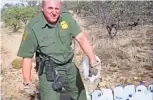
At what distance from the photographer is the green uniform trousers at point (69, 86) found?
11.6 feet

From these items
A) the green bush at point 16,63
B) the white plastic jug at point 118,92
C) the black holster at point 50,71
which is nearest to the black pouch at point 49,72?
the black holster at point 50,71

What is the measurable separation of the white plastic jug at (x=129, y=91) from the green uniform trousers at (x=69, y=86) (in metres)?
1.03

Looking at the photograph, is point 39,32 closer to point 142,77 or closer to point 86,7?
point 142,77

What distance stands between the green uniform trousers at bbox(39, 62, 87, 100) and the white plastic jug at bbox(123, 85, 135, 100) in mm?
1031

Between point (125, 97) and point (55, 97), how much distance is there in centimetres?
146

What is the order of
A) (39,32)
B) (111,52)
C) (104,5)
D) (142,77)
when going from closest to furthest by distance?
(39,32) < (142,77) < (111,52) < (104,5)

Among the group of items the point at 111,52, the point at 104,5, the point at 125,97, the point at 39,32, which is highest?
the point at 104,5

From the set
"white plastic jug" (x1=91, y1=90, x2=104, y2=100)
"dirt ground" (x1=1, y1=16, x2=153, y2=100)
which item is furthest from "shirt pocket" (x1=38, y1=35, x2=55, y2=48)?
"dirt ground" (x1=1, y1=16, x2=153, y2=100)

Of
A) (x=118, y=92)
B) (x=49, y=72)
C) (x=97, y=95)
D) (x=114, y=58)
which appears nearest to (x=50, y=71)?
(x=49, y=72)

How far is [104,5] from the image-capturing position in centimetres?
796

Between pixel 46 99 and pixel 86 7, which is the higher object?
pixel 86 7

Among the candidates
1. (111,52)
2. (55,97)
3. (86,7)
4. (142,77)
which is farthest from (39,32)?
(86,7)

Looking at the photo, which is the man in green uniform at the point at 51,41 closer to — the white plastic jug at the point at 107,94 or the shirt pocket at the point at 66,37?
the shirt pocket at the point at 66,37

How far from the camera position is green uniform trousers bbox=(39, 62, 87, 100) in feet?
11.6
